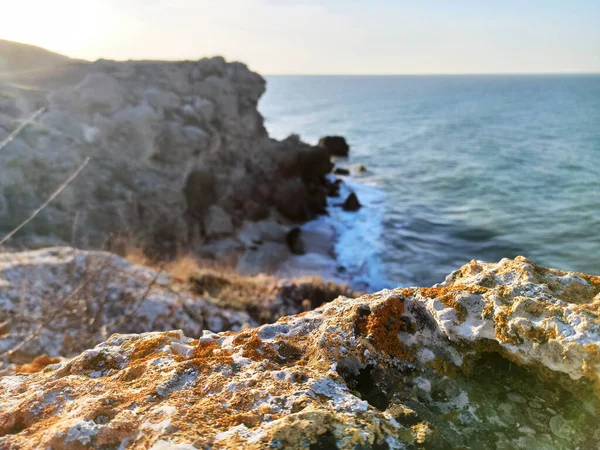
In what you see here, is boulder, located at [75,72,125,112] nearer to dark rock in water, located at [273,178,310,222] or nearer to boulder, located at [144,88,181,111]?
boulder, located at [144,88,181,111]

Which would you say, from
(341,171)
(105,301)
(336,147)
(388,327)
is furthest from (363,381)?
(336,147)

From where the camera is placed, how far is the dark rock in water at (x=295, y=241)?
22.5 metres

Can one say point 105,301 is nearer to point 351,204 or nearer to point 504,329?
point 504,329

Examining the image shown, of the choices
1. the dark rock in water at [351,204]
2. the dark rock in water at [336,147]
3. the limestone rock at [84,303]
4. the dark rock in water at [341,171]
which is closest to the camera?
the limestone rock at [84,303]

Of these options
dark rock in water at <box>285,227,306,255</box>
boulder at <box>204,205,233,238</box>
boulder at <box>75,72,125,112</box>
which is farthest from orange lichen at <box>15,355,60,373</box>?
boulder at <box>75,72,125,112</box>

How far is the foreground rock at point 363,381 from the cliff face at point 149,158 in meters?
12.8

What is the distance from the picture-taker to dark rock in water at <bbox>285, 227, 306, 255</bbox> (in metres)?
22.5

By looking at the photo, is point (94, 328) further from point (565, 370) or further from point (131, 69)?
point (131, 69)

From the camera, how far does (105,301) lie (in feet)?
21.3

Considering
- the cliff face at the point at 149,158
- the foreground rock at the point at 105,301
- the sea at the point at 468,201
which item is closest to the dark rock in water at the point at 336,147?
the sea at the point at 468,201

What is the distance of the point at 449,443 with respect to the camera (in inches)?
65.0

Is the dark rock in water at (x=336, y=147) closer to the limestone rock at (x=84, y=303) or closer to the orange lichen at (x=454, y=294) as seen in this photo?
the limestone rock at (x=84, y=303)

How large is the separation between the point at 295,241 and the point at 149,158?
9.04 m

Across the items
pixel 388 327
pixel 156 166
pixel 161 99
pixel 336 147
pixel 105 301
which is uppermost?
pixel 161 99
